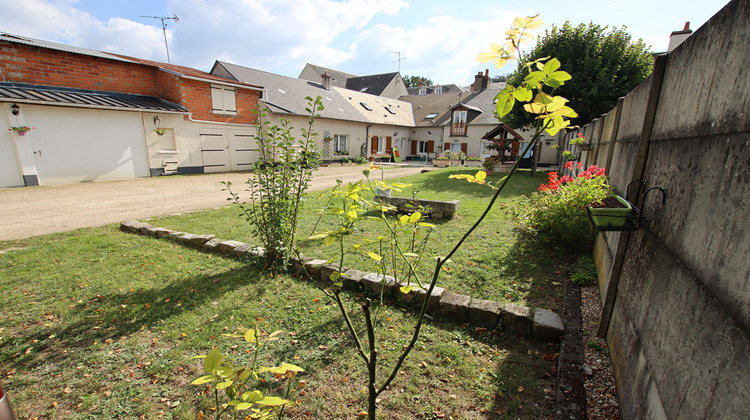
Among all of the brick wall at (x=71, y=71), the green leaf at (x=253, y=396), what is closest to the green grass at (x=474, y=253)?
the green leaf at (x=253, y=396)

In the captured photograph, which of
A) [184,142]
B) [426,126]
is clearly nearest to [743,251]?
[184,142]

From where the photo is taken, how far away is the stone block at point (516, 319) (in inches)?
111

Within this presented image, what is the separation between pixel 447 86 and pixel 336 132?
3294cm

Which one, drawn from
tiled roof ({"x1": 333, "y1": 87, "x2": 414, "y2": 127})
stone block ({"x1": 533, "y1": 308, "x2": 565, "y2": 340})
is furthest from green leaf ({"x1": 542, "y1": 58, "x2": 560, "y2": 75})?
tiled roof ({"x1": 333, "y1": 87, "x2": 414, "y2": 127})

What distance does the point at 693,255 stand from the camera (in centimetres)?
134

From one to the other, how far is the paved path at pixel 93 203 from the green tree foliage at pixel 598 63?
13234 mm

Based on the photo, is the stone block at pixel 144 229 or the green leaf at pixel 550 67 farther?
the stone block at pixel 144 229

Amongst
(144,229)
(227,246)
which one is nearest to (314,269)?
(227,246)

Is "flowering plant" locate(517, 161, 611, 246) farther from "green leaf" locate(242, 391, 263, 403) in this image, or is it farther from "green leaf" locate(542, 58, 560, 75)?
"green leaf" locate(242, 391, 263, 403)

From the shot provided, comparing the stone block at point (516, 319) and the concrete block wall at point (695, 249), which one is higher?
the concrete block wall at point (695, 249)

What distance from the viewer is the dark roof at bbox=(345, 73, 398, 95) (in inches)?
1320

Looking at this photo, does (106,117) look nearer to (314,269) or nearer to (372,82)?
(314,269)

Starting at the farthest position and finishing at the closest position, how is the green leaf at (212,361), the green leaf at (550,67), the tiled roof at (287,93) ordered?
the tiled roof at (287,93) < the green leaf at (550,67) < the green leaf at (212,361)

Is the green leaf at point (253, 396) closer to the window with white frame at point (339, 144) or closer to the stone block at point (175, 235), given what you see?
the stone block at point (175, 235)
